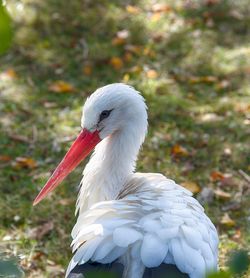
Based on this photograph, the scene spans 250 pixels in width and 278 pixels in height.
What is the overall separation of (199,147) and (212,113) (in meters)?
0.48

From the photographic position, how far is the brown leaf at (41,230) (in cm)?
368

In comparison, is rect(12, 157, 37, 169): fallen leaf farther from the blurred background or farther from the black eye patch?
the black eye patch

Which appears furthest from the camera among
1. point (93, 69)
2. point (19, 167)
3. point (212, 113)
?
point (93, 69)

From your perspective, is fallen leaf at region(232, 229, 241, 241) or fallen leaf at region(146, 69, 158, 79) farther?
fallen leaf at region(146, 69, 158, 79)

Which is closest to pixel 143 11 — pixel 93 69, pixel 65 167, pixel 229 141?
pixel 93 69

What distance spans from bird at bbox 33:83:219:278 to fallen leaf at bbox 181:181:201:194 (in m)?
1.04

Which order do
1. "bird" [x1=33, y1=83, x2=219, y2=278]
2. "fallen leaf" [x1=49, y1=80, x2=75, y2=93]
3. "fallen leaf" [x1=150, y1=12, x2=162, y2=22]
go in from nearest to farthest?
1. "bird" [x1=33, y1=83, x2=219, y2=278]
2. "fallen leaf" [x1=49, y1=80, x2=75, y2=93]
3. "fallen leaf" [x1=150, y1=12, x2=162, y2=22]

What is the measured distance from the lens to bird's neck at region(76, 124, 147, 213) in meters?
2.98

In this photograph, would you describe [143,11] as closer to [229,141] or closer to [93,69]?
[93,69]

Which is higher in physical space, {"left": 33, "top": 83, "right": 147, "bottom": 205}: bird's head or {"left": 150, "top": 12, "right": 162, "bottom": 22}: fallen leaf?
{"left": 33, "top": 83, "right": 147, "bottom": 205}: bird's head

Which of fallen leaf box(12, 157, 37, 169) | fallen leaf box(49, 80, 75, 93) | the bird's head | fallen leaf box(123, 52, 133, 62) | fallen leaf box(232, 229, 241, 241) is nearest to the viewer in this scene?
the bird's head

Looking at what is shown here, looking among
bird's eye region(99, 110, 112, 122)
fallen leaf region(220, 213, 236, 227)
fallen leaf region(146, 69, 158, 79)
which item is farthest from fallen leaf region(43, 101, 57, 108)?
bird's eye region(99, 110, 112, 122)

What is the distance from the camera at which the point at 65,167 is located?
2998mm

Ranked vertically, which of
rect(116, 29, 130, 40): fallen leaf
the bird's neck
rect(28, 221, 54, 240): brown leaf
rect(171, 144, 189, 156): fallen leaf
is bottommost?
rect(171, 144, 189, 156): fallen leaf
